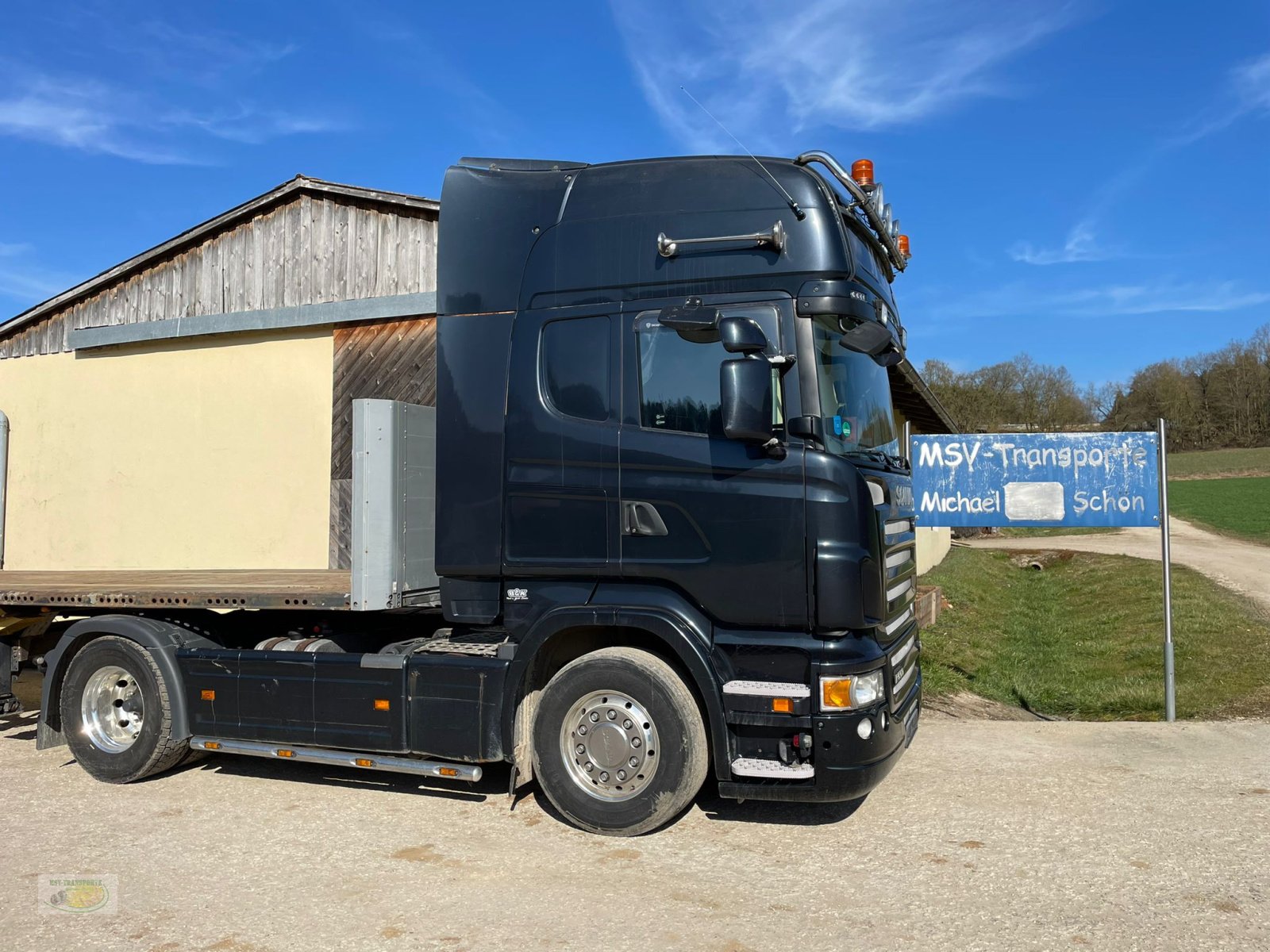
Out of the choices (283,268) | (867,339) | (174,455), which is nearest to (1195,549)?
(283,268)

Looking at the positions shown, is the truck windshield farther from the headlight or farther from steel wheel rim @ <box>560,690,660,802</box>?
steel wheel rim @ <box>560,690,660,802</box>

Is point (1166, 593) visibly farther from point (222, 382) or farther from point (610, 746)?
point (222, 382)

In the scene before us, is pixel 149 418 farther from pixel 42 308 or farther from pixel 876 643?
pixel 876 643

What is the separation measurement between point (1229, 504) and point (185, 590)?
45.3m

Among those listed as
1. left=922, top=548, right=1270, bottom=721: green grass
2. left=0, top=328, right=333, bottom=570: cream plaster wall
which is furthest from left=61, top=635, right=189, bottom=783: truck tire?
left=922, top=548, right=1270, bottom=721: green grass

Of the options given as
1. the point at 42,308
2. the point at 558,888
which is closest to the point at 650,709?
the point at 558,888

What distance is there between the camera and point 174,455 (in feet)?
42.0

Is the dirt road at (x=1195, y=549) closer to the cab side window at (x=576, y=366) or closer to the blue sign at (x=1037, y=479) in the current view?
the blue sign at (x=1037, y=479)

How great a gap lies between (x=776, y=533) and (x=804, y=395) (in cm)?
67

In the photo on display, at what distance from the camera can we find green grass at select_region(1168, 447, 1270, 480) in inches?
2383

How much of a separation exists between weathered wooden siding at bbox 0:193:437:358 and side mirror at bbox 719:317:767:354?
282 inches

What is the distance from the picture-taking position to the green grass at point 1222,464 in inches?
2383

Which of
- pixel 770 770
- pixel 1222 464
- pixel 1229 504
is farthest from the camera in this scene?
pixel 1222 464

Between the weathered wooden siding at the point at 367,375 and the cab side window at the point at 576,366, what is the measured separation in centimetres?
613
